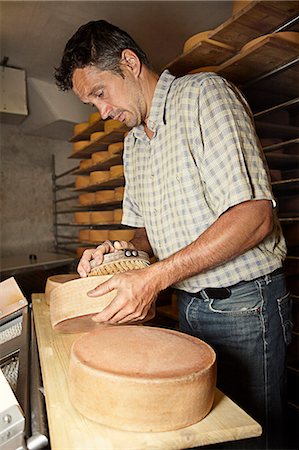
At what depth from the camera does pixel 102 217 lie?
329 cm

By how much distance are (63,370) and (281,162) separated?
1.66 meters

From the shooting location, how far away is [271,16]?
5.26 feet

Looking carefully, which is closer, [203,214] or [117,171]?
[203,214]

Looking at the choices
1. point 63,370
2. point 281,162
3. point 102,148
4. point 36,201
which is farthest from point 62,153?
point 63,370

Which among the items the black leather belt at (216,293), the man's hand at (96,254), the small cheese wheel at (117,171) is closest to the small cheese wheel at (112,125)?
the small cheese wheel at (117,171)

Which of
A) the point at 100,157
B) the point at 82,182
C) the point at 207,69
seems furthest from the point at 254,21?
the point at 82,182

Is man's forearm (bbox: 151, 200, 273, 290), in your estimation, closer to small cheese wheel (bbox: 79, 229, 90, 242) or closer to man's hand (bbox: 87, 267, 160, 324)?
man's hand (bbox: 87, 267, 160, 324)

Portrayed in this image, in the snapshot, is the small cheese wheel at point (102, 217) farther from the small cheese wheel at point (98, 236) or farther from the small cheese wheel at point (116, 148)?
the small cheese wheel at point (116, 148)

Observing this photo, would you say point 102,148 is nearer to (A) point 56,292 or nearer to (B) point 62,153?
(B) point 62,153

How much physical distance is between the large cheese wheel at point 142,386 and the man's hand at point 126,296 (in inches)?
4.7

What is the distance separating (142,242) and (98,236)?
78.1 inches

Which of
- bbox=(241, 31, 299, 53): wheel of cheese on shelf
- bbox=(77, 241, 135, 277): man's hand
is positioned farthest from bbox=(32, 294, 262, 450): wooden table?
bbox=(241, 31, 299, 53): wheel of cheese on shelf

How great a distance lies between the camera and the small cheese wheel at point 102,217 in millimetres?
3215

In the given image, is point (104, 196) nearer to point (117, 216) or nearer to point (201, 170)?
point (117, 216)
